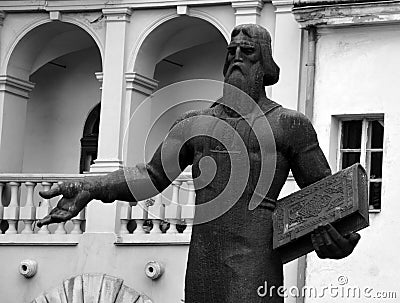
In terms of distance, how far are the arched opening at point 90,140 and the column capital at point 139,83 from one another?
197 centimetres

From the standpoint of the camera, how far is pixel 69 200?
7645 mm

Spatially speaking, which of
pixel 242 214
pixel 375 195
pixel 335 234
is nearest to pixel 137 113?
pixel 375 195

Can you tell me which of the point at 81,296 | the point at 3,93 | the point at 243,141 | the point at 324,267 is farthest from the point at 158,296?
the point at 243,141

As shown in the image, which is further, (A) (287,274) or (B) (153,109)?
(B) (153,109)

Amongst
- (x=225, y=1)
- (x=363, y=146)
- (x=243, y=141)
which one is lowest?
(x=243, y=141)

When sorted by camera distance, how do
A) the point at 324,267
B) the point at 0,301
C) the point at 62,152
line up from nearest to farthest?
the point at 324,267 → the point at 0,301 → the point at 62,152

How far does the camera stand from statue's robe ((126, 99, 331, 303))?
24.3 ft

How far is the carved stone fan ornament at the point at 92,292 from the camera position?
68.8 ft

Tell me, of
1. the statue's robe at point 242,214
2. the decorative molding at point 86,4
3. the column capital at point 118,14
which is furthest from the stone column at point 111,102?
the statue's robe at point 242,214

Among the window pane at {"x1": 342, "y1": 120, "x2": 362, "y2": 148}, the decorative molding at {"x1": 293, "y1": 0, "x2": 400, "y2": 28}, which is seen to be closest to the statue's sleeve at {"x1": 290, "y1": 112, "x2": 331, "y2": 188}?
the decorative molding at {"x1": 293, "y1": 0, "x2": 400, "y2": 28}

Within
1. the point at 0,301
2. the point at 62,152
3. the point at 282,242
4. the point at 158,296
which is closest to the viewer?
the point at 282,242

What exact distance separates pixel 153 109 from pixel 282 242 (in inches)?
603

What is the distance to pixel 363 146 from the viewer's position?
19781 mm

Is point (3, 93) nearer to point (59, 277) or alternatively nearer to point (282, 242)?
point (59, 277)
